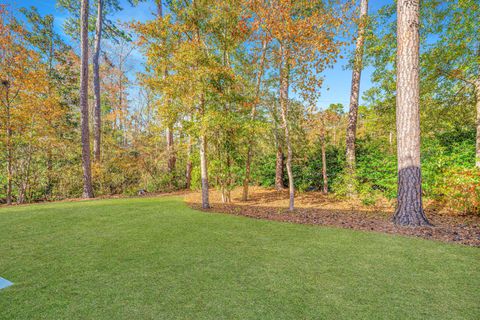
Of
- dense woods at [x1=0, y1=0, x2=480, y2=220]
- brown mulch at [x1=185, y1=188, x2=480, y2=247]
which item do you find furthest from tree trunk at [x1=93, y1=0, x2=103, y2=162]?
brown mulch at [x1=185, y1=188, x2=480, y2=247]

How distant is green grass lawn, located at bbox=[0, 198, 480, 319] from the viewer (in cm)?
161

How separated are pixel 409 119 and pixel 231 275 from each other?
4274mm

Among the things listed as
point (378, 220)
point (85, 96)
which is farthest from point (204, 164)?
point (85, 96)

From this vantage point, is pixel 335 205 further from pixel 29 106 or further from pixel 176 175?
pixel 29 106

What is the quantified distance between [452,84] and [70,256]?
9512mm

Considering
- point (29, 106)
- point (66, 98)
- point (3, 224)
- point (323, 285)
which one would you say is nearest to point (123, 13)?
point (66, 98)

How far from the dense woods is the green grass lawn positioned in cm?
201

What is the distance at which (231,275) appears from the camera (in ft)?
7.02

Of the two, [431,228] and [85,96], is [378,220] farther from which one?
[85,96]

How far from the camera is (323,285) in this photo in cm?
196

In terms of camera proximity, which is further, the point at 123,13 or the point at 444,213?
the point at 123,13

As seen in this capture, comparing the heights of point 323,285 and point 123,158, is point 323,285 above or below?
below

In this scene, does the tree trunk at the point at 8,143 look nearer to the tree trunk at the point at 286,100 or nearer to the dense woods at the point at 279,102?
the dense woods at the point at 279,102

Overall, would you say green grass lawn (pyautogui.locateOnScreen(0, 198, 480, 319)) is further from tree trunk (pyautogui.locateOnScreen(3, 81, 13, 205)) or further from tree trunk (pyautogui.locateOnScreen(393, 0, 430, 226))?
tree trunk (pyautogui.locateOnScreen(3, 81, 13, 205))
